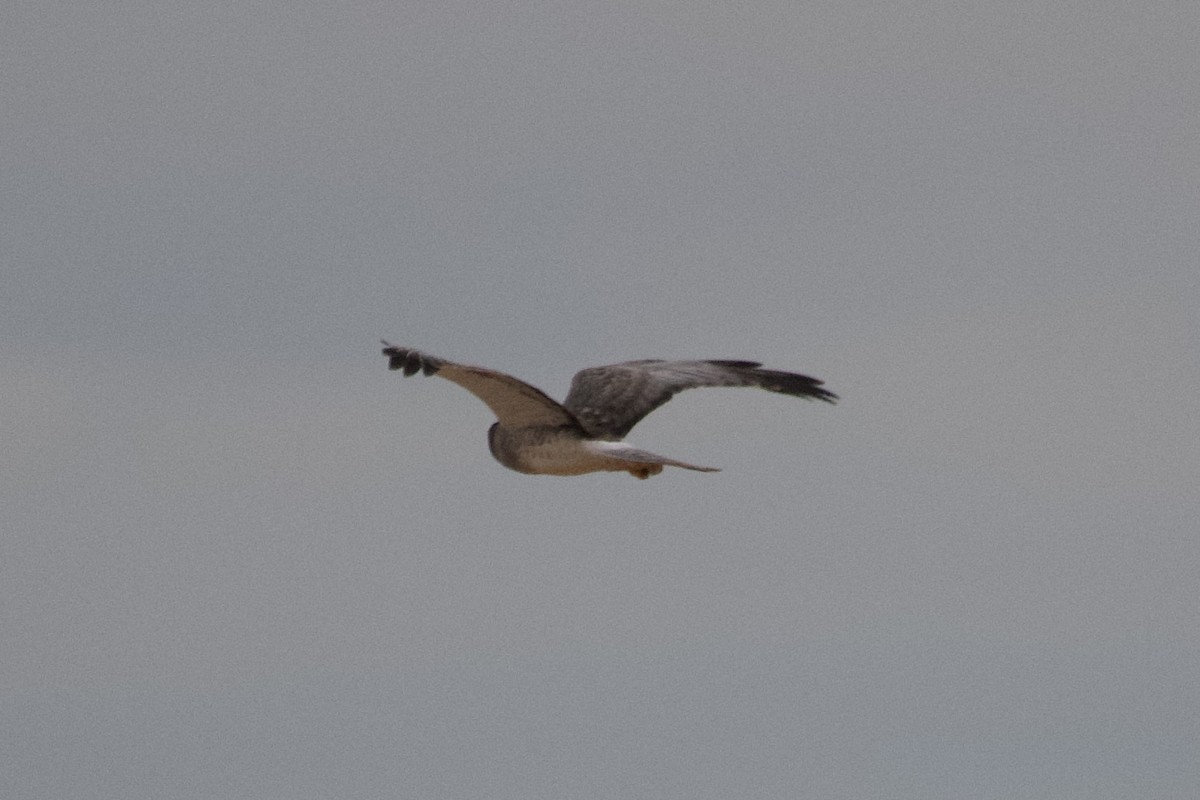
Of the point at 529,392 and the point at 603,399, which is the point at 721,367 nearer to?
the point at 603,399

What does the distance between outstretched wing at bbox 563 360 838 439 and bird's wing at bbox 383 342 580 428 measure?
946mm

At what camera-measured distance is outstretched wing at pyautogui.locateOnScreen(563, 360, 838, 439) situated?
42.3 meters

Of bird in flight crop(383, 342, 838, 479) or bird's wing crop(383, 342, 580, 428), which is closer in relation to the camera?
bird's wing crop(383, 342, 580, 428)

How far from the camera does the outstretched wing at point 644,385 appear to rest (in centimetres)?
4234

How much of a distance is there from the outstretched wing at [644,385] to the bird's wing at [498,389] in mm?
946

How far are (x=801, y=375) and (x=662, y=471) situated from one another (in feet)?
16.6

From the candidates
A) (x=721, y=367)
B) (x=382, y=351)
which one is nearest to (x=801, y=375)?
(x=721, y=367)

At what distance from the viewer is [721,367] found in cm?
4509

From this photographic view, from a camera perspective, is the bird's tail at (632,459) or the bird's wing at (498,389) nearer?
the bird's wing at (498,389)

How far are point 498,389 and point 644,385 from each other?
4646 mm

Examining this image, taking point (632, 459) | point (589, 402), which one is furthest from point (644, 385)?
point (632, 459)

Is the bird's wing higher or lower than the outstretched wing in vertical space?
lower

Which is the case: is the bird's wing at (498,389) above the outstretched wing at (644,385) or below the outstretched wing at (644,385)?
below

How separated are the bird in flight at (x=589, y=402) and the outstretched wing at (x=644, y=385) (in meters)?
0.01
